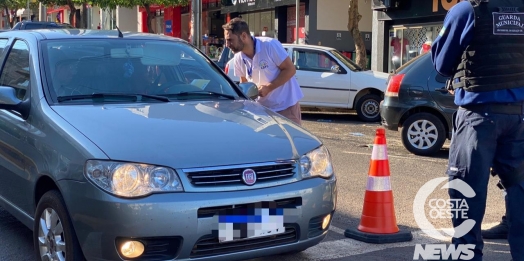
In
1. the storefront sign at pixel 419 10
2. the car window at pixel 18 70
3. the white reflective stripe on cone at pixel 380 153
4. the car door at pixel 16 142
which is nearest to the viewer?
the car door at pixel 16 142

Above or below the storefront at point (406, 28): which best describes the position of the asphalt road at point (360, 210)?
below

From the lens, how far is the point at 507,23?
12.9ft

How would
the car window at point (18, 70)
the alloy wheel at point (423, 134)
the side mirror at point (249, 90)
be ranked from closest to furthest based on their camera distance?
the car window at point (18, 70), the side mirror at point (249, 90), the alloy wheel at point (423, 134)

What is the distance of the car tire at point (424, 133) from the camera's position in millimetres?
9438

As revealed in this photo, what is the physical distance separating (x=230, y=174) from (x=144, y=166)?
1.53 feet

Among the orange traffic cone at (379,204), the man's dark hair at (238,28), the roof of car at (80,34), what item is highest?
the man's dark hair at (238,28)

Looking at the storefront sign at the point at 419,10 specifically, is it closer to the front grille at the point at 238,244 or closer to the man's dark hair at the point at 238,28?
the man's dark hair at the point at 238,28

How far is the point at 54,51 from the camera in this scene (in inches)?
194

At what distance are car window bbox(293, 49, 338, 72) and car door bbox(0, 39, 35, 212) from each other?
9.37m

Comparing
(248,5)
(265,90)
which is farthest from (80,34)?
(248,5)

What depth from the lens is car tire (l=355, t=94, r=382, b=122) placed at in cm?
1403

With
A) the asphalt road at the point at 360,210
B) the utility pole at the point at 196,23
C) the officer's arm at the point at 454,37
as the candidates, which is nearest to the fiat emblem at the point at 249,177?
the asphalt road at the point at 360,210

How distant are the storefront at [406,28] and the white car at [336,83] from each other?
14.7 ft

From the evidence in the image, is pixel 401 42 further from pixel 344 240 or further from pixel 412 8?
pixel 344 240
